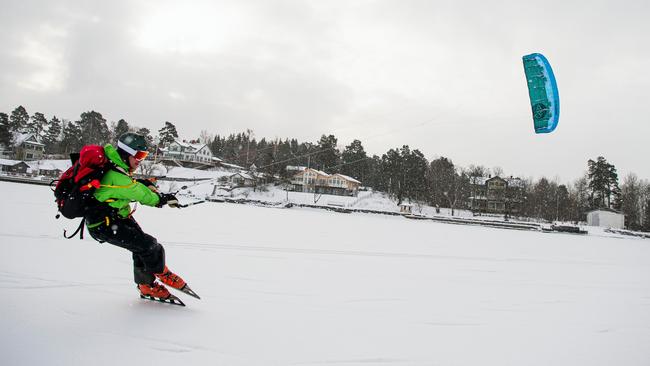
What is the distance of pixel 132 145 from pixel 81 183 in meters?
0.53

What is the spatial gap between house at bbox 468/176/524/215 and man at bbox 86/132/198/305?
53616 mm

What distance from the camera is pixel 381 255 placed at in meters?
8.31

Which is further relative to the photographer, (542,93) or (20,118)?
(20,118)

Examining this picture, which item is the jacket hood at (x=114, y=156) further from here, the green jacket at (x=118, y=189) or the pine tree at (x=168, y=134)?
the pine tree at (x=168, y=134)

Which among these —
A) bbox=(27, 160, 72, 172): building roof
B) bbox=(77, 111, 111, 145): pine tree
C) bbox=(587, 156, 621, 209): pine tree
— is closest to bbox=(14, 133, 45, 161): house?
bbox=(27, 160, 72, 172): building roof

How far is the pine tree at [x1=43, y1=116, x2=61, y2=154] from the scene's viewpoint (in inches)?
2825

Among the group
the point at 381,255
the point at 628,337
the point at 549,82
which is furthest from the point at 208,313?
the point at 549,82

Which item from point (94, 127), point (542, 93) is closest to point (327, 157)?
point (94, 127)

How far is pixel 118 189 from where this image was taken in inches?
118

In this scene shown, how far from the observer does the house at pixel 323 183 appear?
5600 centimetres

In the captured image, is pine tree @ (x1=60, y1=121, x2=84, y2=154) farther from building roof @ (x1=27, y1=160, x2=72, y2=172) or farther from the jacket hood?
the jacket hood

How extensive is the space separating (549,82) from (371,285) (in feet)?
32.5

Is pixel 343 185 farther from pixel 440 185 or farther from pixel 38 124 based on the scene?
pixel 38 124

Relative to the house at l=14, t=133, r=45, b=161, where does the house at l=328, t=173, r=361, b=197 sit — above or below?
below
